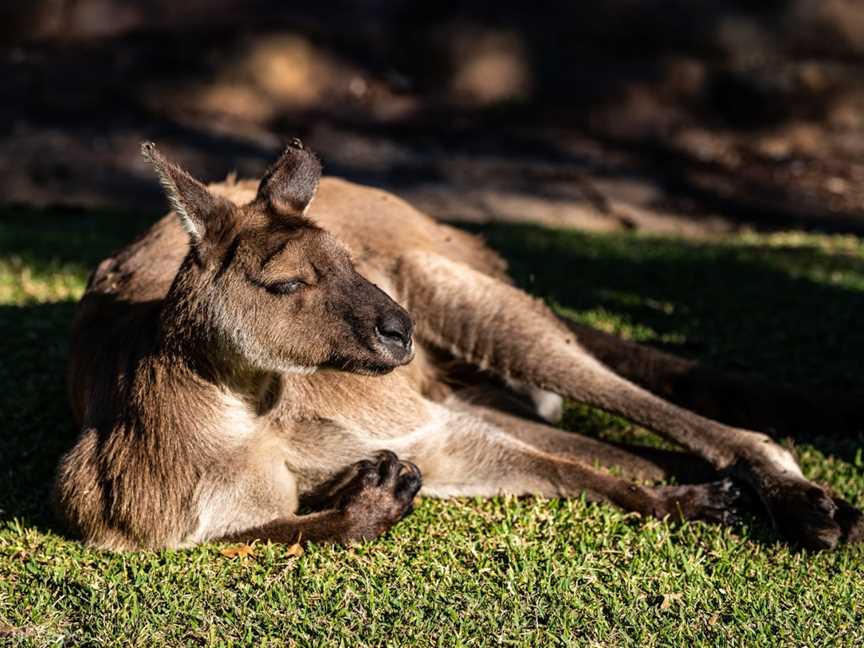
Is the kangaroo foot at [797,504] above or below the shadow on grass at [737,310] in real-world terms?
above

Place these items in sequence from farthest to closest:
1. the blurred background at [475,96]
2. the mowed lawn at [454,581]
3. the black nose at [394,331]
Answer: the blurred background at [475,96] → the black nose at [394,331] → the mowed lawn at [454,581]

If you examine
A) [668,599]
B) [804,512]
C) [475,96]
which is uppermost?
[804,512]

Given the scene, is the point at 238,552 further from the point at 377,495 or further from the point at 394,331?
the point at 394,331

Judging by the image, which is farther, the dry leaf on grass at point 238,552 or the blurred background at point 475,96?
the blurred background at point 475,96

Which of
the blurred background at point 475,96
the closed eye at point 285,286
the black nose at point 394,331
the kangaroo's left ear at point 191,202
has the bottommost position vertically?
the blurred background at point 475,96

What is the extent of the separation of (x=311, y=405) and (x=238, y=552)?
564 millimetres

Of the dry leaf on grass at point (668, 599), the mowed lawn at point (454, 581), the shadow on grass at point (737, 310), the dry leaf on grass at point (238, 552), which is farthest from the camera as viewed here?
the shadow on grass at point (737, 310)

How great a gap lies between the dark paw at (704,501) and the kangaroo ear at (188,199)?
1.74m

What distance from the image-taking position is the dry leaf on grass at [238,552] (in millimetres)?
3562

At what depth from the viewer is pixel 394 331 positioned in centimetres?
341

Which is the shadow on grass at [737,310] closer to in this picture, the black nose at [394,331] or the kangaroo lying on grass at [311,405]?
the kangaroo lying on grass at [311,405]

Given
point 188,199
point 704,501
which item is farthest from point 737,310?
point 188,199

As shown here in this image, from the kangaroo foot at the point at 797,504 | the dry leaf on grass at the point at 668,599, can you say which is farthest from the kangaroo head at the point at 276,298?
the kangaroo foot at the point at 797,504

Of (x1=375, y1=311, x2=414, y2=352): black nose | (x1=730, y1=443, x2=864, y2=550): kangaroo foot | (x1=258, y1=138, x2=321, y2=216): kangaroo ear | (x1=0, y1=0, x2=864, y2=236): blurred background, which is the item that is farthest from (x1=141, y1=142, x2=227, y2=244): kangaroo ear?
(x1=0, y1=0, x2=864, y2=236): blurred background
